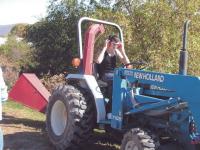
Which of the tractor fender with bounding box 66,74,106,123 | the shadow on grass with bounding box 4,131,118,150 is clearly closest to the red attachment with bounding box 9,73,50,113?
the shadow on grass with bounding box 4,131,118,150

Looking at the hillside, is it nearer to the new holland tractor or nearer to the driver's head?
the new holland tractor

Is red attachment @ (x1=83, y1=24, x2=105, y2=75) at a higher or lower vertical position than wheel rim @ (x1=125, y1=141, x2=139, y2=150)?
higher

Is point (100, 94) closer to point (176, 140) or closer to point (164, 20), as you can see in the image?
point (176, 140)

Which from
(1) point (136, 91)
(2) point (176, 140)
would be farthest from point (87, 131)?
(2) point (176, 140)

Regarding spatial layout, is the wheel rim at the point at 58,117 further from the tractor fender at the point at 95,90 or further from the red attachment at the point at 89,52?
the red attachment at the point at 89,52

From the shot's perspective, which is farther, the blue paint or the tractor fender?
Result: the tractor fender

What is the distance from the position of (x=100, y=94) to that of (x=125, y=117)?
0.65 m

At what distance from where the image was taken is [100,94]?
7430 millimetres

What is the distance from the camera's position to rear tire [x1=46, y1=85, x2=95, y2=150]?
7270 mm

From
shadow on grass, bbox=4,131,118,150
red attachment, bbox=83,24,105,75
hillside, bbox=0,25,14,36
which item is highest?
hillside, bbox=0,25,14,36

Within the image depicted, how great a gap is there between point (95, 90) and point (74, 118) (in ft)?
1.75

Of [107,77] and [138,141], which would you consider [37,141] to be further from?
[138,141]

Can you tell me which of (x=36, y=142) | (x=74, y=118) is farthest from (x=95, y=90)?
(x=36, y=142)

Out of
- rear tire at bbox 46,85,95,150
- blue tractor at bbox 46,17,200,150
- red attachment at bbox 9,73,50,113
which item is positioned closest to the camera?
blue tractor at bbox 46,17,200,150
